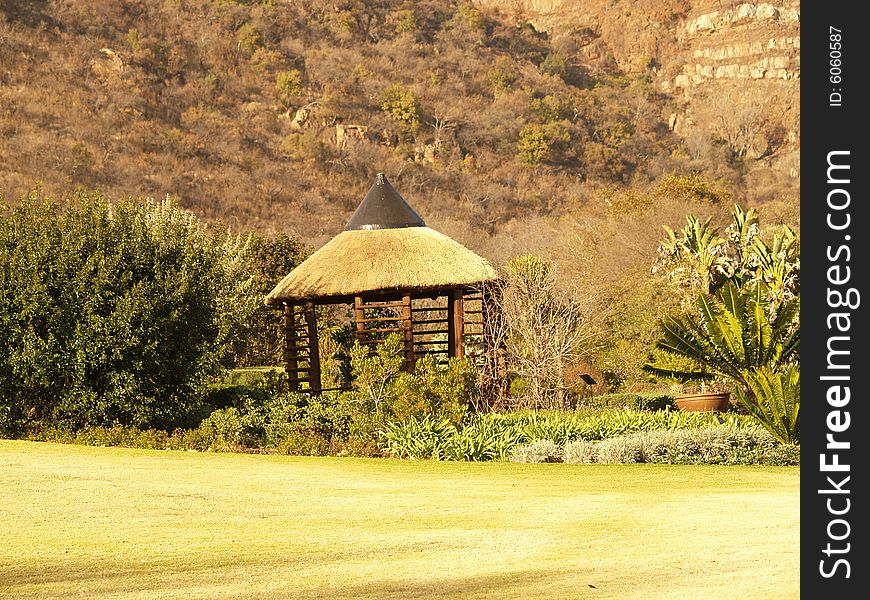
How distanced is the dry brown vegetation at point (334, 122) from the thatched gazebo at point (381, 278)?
71.0 feet

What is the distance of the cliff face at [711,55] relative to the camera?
79875mm

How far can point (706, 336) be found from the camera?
17391 mm

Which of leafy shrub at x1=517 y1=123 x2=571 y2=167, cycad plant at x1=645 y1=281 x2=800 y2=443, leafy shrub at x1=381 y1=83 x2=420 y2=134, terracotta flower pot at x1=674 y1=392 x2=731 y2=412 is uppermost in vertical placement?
leafy shrub at x1=381 y1=83 x2=420 y2=134

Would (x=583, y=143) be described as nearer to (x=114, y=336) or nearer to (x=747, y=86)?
(x=747, y=86)

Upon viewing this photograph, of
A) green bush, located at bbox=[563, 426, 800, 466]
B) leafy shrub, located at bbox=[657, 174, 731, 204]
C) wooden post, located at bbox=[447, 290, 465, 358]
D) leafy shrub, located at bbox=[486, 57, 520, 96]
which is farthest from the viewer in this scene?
leafy shrub, located at bbox=[486, 57, 520, 96]

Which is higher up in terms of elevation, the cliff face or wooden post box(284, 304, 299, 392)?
the cliff face

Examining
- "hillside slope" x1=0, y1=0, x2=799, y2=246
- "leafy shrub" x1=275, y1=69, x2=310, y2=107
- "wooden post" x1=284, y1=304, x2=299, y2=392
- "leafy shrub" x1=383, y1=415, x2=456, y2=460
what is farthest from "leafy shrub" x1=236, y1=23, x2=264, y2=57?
"leafy shrub" x1=383, y1=415, x2=456, y2=460

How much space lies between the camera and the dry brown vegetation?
5634cm

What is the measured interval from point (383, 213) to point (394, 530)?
1280cm

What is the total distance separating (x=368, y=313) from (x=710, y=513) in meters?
14.0

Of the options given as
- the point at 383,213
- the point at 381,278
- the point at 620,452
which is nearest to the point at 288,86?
the point at 383,213

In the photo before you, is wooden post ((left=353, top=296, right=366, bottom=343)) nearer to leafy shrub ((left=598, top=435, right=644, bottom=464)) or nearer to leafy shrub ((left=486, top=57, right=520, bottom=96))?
leafy shrub ((left=598, top=435, right=644, bottom=464))
